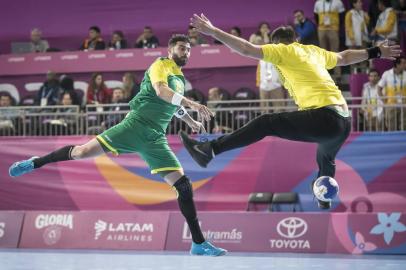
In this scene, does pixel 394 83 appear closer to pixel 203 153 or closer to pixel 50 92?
pixel 203 153

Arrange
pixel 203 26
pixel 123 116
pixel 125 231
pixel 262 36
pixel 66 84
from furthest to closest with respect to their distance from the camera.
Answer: pixel 66 84 < pixel 262 36 < pixel 123 116 < pixel 125 231 < pixel 203 26

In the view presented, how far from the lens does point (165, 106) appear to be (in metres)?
11.1

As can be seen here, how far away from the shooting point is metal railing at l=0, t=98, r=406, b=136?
1550 centimetres

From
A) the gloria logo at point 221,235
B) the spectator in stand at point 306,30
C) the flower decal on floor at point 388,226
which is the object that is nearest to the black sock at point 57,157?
the gloria logo at point 221,235

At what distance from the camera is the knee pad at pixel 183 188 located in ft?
35.9

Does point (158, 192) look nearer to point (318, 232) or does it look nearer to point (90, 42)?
point (318, 232)

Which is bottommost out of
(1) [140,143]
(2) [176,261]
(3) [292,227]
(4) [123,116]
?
(3) [292,227]

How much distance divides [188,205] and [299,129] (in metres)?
2.18

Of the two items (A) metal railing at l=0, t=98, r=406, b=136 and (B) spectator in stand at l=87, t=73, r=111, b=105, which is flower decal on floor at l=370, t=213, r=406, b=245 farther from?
(B) spectator in stand at l=87, t=73, r=111, b=105

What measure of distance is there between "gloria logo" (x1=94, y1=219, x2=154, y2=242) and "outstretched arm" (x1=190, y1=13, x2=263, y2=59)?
263 inches

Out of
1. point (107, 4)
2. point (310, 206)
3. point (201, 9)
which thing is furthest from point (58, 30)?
point (310, 206)

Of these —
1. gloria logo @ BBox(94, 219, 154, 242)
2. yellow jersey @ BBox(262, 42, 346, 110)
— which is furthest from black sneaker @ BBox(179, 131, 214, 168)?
gloria logo @ BBox(94, 219, 154, 242)

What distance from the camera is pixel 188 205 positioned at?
11.0 meters

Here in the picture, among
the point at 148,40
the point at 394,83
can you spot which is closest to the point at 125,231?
the point at 394,83
